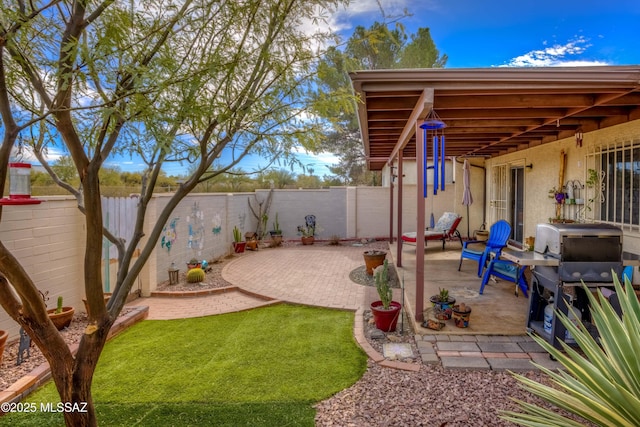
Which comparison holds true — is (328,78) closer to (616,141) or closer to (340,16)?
(340,16)

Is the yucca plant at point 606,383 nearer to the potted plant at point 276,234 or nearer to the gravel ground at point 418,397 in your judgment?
the gravel ground at point 418,397

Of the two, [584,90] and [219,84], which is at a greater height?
[584,90]

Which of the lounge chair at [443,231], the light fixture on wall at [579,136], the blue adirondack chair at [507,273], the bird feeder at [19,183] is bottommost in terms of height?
the blue adirondack chair at [507,273]

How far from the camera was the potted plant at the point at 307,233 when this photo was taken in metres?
12.9

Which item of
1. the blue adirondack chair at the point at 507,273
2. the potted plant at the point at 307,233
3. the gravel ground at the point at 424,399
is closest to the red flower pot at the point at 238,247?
the potted plant at the point at 307,233

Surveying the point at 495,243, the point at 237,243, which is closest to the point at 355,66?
the point at 495,243

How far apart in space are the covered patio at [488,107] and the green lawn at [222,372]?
1461 millimetres

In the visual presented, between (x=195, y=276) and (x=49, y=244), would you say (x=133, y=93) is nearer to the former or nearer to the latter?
(x=49, y=244)

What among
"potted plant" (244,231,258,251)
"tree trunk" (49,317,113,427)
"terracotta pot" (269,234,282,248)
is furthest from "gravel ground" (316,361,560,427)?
"terracotta pot" (269,234,282,248)

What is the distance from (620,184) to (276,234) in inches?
382

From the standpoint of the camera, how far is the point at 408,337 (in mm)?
4344

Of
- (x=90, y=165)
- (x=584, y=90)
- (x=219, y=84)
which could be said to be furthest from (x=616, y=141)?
(x=90, y=165)

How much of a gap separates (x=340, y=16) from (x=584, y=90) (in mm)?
3096

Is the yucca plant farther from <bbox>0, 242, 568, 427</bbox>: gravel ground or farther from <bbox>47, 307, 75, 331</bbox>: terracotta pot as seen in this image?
<bbox>47, 307, 75, 331</bbox>: terracotta pot
